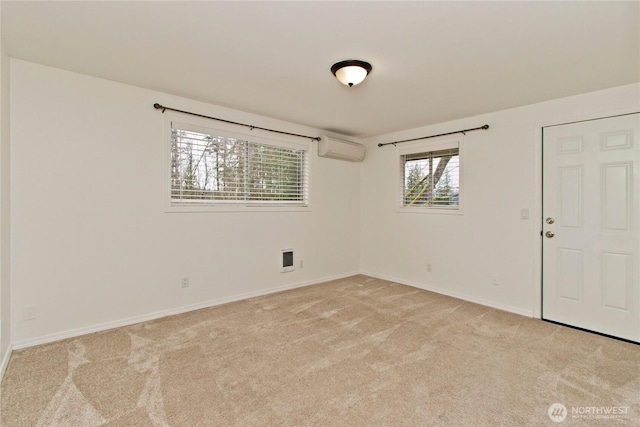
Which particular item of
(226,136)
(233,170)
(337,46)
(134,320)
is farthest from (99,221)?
(337,46)

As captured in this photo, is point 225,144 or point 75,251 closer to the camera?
point 75,251

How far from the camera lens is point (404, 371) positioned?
7.27ft

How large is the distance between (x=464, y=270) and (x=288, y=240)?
2.36m

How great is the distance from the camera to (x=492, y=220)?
3.70 m

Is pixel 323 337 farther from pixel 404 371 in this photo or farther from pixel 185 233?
pixel 185 233

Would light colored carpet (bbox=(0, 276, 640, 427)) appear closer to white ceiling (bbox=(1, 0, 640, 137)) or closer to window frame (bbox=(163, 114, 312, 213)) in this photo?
window frame (bbox=(163, 114, 312, 213))

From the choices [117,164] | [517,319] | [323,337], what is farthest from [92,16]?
[517,319]

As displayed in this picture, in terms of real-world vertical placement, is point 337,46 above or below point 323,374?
above

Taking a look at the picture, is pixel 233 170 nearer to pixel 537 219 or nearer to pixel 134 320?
pixel 134 320

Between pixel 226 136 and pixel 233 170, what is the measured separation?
41cm

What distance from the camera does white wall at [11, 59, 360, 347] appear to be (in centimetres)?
251

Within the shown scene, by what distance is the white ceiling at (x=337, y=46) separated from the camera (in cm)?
181

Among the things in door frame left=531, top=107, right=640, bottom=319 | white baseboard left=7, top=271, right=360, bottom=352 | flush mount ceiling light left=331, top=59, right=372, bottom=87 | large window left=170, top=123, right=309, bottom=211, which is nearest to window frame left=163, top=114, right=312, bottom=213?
large window left=170, top=123, right=309, bottom=211

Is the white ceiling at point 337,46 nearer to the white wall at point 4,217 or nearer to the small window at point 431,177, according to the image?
the white wall at point 4,217
